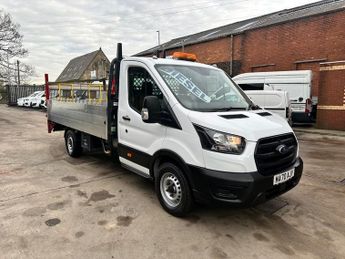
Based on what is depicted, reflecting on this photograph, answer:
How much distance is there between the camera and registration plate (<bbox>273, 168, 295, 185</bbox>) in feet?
11.3

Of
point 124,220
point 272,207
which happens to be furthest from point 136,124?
point 272,207

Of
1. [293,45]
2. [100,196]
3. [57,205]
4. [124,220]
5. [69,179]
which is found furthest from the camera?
[293,45]

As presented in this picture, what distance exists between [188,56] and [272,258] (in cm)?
342

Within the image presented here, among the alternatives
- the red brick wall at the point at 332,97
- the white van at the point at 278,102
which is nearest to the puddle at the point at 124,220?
the white van at the point at 278,102

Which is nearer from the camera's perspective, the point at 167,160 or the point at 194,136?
the point at 194,136

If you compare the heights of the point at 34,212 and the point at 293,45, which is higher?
the point at 293,45

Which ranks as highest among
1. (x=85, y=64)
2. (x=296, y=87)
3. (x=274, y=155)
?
A: (x=85, y=64)

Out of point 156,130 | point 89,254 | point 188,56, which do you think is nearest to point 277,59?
point 188,56

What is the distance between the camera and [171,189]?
13.3 ft

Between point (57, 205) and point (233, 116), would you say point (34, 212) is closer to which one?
point (57, 205)

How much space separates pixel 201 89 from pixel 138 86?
1.03 metres

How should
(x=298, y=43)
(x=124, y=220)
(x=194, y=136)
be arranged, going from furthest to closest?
(x=298, y=43), (x=124, y=220), (x=194, y=136)

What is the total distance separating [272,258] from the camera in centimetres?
306

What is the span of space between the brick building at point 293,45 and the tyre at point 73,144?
9.00 metres
